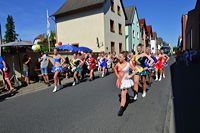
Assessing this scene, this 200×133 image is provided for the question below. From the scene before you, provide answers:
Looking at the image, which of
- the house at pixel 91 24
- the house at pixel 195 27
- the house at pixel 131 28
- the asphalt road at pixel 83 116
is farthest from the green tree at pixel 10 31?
the asphalt road at pixel 83 116

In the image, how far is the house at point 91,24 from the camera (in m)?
18.5

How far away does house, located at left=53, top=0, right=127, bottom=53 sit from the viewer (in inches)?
729

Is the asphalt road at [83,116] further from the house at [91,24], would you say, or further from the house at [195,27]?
the house at [195,27]

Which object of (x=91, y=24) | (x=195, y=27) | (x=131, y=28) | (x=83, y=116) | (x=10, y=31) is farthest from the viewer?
(x=10, y=31)

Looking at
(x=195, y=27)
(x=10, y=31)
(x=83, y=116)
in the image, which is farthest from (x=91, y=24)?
(x=10, y=31)

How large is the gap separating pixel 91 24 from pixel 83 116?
1650 cm

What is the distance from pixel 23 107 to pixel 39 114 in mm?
1039

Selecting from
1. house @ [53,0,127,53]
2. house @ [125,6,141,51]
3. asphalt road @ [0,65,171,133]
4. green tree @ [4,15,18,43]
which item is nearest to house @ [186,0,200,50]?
house @ [125,6,141,51]

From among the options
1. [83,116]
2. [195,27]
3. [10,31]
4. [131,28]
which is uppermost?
[10,31]

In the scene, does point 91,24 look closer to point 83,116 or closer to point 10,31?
point 83,116

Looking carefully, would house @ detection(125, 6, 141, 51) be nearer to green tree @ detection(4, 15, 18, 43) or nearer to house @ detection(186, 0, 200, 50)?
house @ detection(186, 0, 200, 50)

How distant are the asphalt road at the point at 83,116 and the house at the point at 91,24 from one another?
13.9 metres

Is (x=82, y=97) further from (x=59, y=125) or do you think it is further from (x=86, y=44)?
(x=86, y=44)

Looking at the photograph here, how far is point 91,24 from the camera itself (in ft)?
62.5
